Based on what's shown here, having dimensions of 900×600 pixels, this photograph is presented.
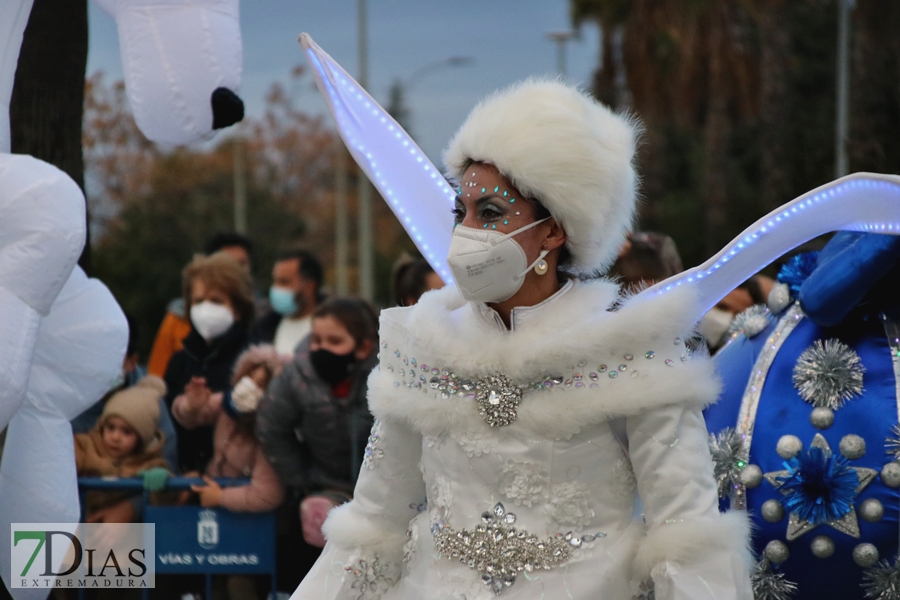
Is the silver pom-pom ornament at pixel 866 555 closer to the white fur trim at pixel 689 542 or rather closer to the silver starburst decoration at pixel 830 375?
the silver starburst decoration at pixel 830 375

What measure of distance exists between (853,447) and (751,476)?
0.31m

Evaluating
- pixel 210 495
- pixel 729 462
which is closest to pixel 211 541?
pixel 210 495

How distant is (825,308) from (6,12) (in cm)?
298

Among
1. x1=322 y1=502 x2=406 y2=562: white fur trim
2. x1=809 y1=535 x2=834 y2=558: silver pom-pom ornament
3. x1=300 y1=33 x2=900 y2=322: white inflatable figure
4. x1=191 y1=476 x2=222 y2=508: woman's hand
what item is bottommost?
x1=191 y1=476 x2=222 y2=508: woman's hand

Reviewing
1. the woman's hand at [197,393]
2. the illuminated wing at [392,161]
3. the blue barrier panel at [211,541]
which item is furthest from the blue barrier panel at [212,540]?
the illuminated wing at [392,161]

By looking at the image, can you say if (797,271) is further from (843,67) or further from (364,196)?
(364,196)

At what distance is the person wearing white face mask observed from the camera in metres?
6.00

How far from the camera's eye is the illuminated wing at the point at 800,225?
3240mm

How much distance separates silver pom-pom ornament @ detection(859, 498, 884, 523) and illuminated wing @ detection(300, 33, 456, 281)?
1336mm

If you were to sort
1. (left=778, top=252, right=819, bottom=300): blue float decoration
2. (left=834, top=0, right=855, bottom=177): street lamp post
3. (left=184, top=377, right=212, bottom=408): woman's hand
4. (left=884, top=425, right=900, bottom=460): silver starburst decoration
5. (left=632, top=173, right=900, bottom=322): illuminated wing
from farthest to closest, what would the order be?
(left=834, top=0, right=855, bottom=177): street lamp post
(left=184, top=377, right=212, bottom=408): woman's hand
(left=778, top=252, right=819, bottom=300): blue float decoration
(left=884, top=425, right=900, bottom=460): silver starburst decoration
(left=632, top=173, right=900, bottom=322): illuminated wing

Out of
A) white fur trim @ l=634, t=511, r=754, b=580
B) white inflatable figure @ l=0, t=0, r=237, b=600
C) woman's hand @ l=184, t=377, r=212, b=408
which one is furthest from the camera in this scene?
woman's hand @ l=184, t=377, r=212, b=408

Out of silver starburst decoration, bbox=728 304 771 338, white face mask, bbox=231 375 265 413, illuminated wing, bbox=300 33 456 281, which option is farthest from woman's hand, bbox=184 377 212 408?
silver starburst decoration, bbox=728 304 771 338

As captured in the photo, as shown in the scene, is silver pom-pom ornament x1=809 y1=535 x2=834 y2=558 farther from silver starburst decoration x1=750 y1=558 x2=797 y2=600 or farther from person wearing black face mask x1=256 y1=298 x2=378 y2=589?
person wearing black face mask x1=256 y1=298 x2=378 y2=589

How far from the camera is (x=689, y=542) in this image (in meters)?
2.63
